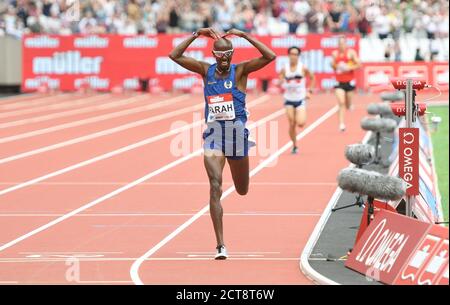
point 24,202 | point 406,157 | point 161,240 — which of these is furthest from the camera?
point 24,202

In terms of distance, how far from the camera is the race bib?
12.9 metres

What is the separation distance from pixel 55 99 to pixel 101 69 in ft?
7.41

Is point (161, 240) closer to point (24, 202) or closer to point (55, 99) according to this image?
point (24, 202)

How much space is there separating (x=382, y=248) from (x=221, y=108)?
2.46 meters

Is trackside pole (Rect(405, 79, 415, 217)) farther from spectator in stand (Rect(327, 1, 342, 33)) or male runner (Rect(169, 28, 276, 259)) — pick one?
spectator in stand (Rect(327, 1, 342, 33))

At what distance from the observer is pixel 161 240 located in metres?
14.5

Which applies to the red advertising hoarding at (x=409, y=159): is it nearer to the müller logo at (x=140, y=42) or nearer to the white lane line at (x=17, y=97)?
the white lane line at (x=17, y=97)

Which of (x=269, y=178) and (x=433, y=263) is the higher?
(x=433, y=263)

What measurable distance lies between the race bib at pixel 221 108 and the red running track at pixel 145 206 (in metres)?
1.40

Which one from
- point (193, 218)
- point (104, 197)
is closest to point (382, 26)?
point (104, 197)

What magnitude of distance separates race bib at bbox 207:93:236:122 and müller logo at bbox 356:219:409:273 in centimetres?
202

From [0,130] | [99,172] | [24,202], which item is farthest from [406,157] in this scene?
[0,130]

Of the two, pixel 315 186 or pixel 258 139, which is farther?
pixel 258 139

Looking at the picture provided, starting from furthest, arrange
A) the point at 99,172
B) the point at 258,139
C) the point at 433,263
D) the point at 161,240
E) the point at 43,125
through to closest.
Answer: the point at 43,125 < the point at 258,139 < the point at 99,172 < the point at 161,240 < the point at 433,263
